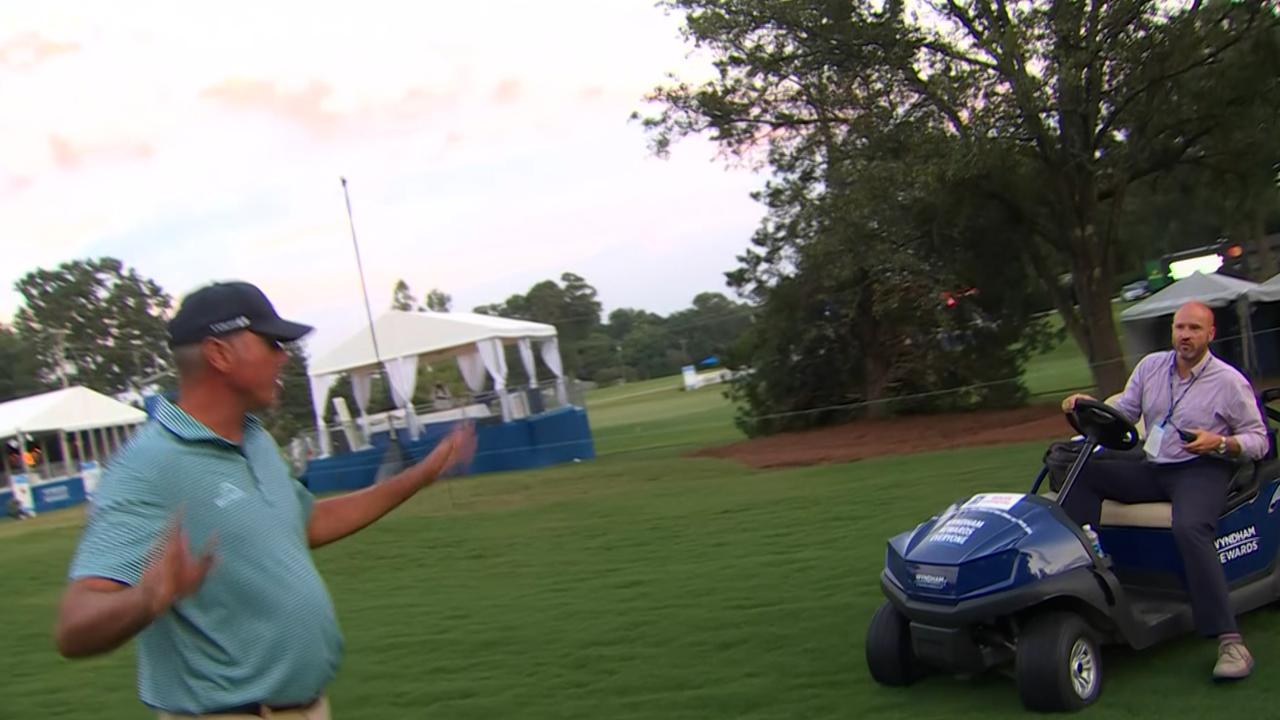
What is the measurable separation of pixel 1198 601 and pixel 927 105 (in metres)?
11.5

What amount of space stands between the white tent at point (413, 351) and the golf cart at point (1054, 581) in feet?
61.4

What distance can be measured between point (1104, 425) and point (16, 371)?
258 ft

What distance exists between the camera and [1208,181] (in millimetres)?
17375

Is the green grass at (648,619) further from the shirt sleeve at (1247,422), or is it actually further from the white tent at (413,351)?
the white tent at (413,351)

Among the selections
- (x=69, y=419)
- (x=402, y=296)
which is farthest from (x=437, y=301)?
(x=69, y=419)

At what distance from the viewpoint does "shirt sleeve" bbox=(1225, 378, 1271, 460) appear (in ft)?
14.4

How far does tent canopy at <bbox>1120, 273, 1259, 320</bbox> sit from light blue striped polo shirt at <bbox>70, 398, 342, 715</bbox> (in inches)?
631

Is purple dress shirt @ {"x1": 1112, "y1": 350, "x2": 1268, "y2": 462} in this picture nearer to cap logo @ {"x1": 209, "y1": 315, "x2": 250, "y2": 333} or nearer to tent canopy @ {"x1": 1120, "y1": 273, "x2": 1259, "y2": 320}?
cap logo @ {"x1": 209, "y1": 315, "x2": 250, "y2": 333}

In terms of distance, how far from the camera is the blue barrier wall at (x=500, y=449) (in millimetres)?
21516

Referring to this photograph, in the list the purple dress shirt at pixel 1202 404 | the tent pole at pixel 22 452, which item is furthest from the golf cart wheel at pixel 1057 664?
the tent pole at pixel 22 452

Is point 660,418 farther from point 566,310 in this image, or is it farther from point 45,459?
point 566,310

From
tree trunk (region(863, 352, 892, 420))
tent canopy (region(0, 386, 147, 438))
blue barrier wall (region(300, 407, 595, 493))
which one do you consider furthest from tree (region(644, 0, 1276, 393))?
tent canopy (region(0, 386, 147, 438))

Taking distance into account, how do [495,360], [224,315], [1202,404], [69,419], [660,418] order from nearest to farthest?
[224,315]
[1202,404]
[495,360]
[69,419]
[660,418]

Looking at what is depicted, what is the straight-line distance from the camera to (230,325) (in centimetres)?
229
